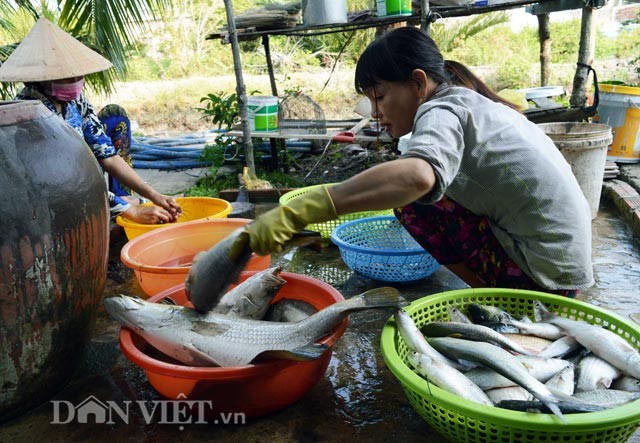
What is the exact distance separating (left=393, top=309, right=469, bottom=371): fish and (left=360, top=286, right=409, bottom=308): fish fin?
1.5 inches

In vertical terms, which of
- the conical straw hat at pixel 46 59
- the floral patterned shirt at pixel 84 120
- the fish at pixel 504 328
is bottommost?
the fish at pixel 504 328

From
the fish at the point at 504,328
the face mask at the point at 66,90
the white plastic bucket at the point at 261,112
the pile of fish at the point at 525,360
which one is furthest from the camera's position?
the white plastic bucket at the point at 261,112

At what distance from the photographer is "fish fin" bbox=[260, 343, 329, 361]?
1.90 m

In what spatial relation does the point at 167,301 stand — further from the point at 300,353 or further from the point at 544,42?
the point at 544,42

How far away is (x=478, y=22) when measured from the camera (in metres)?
15.0

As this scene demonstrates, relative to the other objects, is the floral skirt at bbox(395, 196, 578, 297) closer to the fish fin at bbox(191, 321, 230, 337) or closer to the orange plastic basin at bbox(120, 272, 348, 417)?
the orange plastic basin at bbox(120, 272, 348, 417)

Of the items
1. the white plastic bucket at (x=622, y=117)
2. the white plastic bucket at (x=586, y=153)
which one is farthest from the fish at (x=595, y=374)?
Answer: the white plastic bucket at (x=622, y=117)

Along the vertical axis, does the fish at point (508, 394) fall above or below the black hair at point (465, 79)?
below

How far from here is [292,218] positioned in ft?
5.98

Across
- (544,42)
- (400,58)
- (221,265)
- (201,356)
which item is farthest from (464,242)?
(544,42)

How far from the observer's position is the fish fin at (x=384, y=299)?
2.11 metres

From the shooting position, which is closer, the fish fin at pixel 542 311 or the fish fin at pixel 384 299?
the fish fin at pixel 384 299

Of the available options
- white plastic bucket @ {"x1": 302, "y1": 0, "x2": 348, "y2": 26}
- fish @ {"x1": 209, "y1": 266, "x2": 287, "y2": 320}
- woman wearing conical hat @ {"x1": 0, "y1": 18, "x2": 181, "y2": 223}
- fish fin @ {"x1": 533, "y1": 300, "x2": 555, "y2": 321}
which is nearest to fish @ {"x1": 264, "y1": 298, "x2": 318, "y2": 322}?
fish @ {"x1": 209, "y1": 266, "x2": 287, "y2": 320}

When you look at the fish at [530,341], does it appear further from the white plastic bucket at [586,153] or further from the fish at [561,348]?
the white plastic bucket at [586,153]
